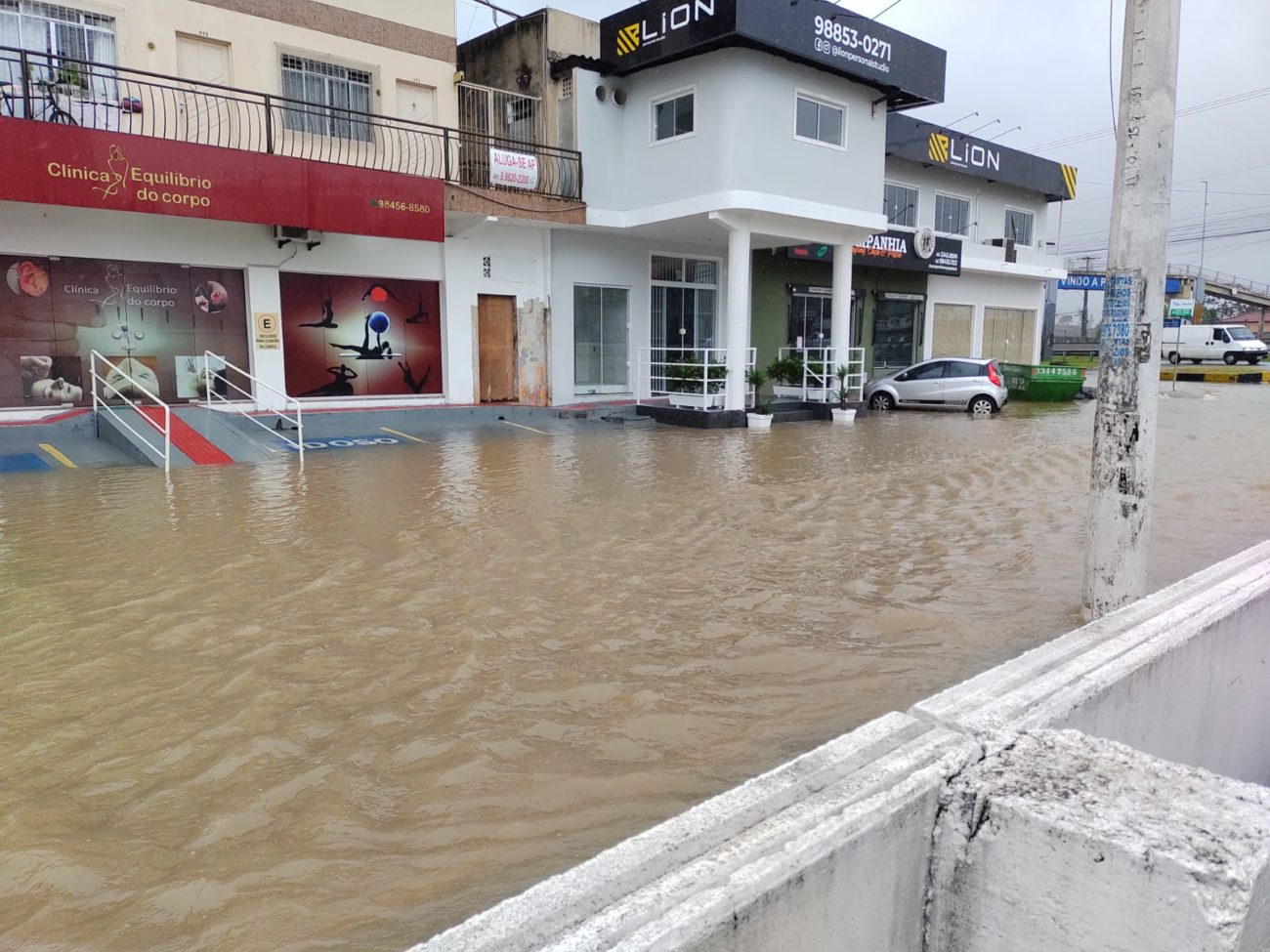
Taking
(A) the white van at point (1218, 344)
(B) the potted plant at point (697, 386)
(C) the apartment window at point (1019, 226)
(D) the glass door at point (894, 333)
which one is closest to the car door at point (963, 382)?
(D) the glass door at point (894, 333)

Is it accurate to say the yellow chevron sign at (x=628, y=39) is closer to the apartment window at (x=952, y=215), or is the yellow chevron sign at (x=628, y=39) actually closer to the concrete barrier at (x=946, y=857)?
the apartment window at (x=952, y=215)

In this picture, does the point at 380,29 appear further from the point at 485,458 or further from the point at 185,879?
the point at 185,879

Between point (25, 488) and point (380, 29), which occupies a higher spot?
point (380, 29)

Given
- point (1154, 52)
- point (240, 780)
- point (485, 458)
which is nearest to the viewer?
point (240, 780)

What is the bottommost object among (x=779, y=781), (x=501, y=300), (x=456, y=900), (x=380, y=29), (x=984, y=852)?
(x=456, y=900)

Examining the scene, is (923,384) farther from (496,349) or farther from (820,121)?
(496,349)

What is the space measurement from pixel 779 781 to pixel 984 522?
6.57 metres

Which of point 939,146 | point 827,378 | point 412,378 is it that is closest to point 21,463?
point 412,378

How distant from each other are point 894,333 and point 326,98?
1651cm

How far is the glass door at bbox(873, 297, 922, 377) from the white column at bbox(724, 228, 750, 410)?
29.8ft

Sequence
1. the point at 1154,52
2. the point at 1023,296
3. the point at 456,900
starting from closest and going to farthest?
the point at 456,900 < the point at 1154,52 < the point at 1023,296

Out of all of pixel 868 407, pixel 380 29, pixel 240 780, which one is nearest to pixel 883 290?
pixel 868 407

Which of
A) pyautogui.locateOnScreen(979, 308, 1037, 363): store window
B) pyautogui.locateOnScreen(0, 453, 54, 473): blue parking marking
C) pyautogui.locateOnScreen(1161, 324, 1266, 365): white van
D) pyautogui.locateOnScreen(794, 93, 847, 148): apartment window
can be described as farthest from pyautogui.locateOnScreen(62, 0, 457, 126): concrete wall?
pyautogui.locateOnScreen(1161, 324, 1266, 365): white van

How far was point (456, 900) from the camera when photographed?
2668 millimetres
